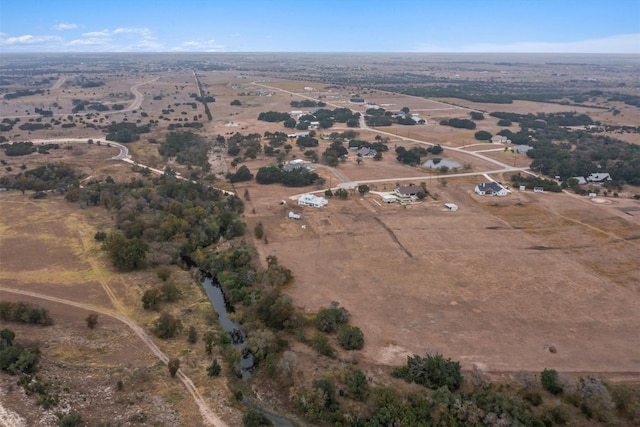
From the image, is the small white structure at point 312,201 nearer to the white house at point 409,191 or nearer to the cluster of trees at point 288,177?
the cluster of trees at point 288,177

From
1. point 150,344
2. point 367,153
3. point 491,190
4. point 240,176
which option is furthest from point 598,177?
point 150,344

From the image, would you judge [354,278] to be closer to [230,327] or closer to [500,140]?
[230,327]

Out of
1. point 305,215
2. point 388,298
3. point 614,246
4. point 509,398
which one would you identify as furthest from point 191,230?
point 614,246

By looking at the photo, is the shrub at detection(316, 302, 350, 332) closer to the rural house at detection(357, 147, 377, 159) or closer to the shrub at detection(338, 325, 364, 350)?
the shrub at detection(338, 325, 364, 350)

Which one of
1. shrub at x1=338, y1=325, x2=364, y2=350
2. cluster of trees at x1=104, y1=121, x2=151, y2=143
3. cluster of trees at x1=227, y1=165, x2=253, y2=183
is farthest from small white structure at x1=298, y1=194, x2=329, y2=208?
cluster of trees at x1=104, y1=121, x2=151, y2=143

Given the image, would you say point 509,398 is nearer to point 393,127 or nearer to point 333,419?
point 333,419

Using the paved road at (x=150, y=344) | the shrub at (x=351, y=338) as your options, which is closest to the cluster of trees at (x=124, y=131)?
the paved road at (x=150, y=344)
